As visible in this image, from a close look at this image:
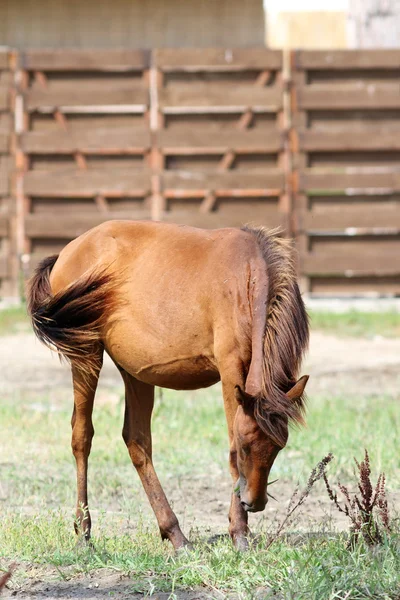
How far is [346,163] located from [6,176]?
3.80 meters

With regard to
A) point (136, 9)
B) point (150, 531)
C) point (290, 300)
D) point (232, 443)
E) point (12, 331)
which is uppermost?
point (136, 9)

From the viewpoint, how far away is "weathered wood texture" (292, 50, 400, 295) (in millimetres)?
11523

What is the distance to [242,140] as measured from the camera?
11484 millimetres

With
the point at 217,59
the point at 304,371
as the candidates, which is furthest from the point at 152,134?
the point at 304,371

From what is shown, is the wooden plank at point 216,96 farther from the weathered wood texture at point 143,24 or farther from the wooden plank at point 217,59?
the weathered wood texture at point 143,24

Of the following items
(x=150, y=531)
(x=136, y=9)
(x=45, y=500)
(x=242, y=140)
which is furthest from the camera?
(x=136, y=9)

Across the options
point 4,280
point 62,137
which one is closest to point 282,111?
point 62,137

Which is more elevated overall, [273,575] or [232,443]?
[232,443]

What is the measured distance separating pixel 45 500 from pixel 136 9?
10.9 metres

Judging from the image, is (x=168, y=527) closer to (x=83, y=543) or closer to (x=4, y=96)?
(x=83, y=543)

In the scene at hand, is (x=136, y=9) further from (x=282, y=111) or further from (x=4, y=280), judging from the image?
(x=4, y=280)

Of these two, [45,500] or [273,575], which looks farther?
[45,500]

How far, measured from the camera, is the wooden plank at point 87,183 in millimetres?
11508

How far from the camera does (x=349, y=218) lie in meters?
11.5
